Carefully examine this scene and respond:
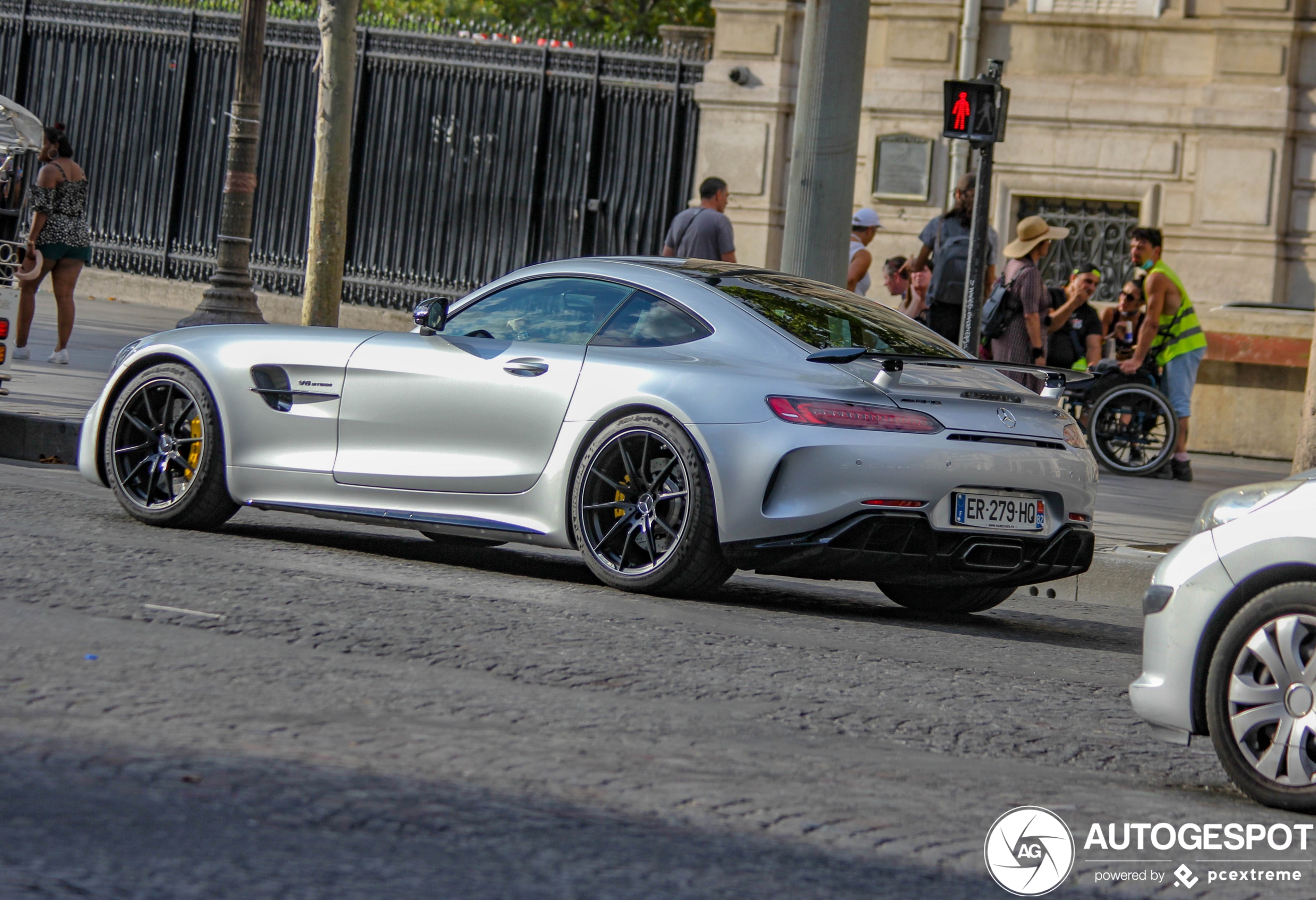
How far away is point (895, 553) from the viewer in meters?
6.74

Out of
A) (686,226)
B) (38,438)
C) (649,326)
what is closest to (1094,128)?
(686,226)

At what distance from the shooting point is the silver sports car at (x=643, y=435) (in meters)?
6.70

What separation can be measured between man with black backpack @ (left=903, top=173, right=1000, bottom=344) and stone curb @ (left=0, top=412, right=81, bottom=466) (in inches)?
226

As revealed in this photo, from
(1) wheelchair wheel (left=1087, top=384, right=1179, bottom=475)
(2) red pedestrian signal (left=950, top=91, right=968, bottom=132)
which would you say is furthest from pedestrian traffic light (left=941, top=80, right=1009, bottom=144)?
(1) wheelchair wheel (left=1087, top=384, right=1179, bottom=475)

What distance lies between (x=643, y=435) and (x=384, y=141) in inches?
563

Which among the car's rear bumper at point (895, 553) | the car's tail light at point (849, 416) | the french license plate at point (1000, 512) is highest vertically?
the car's tail light at point (849, 416)

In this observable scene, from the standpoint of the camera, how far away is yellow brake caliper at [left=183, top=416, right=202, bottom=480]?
7.97 meters

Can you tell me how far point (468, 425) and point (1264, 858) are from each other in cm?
413

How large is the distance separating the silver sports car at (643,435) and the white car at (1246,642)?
2.04m

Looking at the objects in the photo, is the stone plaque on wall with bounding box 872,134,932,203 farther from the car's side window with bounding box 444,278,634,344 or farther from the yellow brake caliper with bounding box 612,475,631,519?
the yellow brake caliper with bounding box 612,475,631,519

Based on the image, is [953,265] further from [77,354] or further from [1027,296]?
[77,354]

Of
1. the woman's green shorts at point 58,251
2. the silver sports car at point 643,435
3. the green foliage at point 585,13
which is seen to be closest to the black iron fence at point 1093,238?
the woman's green shorts at point 58,251

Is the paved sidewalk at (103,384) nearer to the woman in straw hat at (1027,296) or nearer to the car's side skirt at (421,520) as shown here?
the woman in straw hat at (1027,296)

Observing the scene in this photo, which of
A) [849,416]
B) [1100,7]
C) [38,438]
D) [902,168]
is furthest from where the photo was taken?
[902,168]
